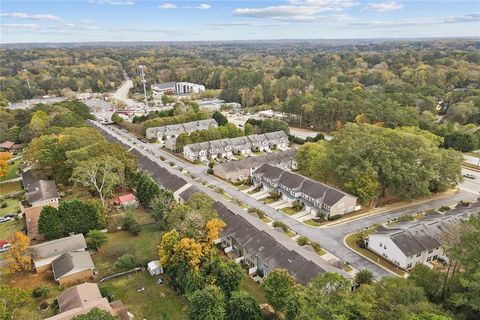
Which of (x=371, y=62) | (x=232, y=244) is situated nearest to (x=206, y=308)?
(x=232, y=244)

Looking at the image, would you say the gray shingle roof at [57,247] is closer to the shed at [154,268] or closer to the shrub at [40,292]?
the shrub at [40,292]

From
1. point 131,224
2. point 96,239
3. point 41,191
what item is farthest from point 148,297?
point 41,191

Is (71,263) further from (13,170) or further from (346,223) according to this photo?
(13,170)

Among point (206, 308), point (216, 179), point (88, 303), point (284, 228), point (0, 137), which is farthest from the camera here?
point (0, 137)

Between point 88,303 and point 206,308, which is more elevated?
point 206,308

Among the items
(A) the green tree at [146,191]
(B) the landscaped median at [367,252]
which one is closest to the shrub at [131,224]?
(A) the green tree at [146,191]

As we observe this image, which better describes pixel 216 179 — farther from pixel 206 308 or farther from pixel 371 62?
pixel 371 62

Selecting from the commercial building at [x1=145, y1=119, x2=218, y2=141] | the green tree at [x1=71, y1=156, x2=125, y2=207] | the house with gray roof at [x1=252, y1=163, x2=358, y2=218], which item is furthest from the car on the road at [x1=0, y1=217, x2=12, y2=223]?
the commercial building at [x1=145, y1=119, x2=218, y2=141]
